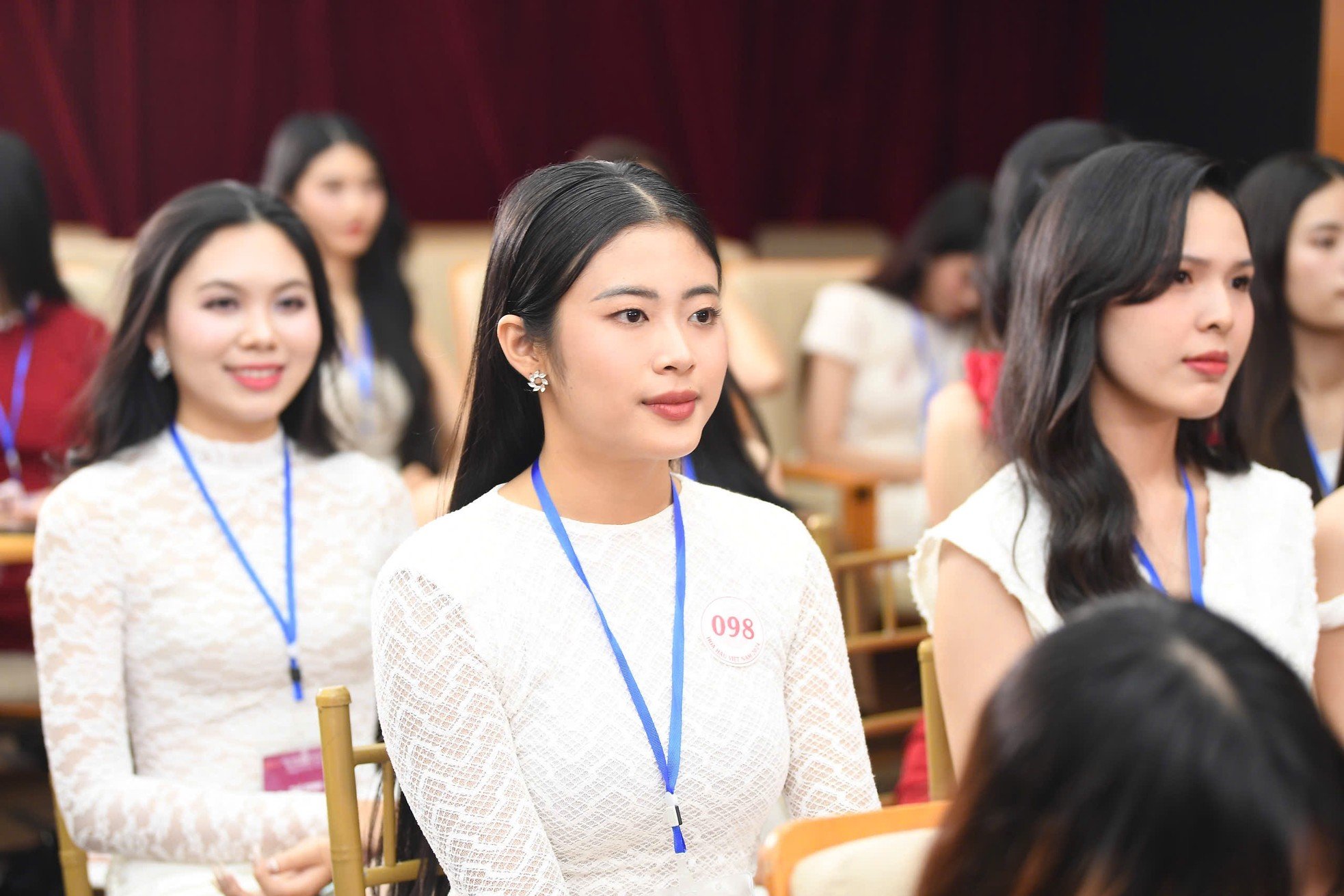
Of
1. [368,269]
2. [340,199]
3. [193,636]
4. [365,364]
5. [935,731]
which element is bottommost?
[935,731]

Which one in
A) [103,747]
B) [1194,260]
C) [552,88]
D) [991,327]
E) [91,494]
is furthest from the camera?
[552,88]

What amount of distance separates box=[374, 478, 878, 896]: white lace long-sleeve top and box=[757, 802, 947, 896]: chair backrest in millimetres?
A: 270

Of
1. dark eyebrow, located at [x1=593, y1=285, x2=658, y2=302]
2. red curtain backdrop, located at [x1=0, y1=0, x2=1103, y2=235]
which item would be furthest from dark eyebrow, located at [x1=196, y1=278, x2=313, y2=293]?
red curtain backdrop, located at [x1=0, y1=0, x2=1103, y2=235]

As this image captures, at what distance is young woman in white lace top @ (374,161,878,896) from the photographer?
1.31 meters

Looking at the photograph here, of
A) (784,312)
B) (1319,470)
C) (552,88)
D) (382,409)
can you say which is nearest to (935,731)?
(1319,470)

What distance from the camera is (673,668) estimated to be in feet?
4.50

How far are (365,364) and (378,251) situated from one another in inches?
12.8

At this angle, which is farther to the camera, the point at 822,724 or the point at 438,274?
the point at 438,274

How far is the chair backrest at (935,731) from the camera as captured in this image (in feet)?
5.33

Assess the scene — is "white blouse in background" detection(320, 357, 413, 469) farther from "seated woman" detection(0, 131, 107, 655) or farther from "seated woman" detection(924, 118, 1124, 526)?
"seated woman" detection(924, 118, 1124, 526)

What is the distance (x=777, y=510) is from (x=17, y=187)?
2.05m

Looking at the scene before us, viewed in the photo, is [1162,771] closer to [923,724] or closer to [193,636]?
[923,724]

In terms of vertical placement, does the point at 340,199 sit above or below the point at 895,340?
above

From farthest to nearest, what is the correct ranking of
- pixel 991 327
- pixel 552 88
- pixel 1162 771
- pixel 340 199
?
pixel 552 88
pixel 340 199
pixel 991 327
pixel 1162 771
